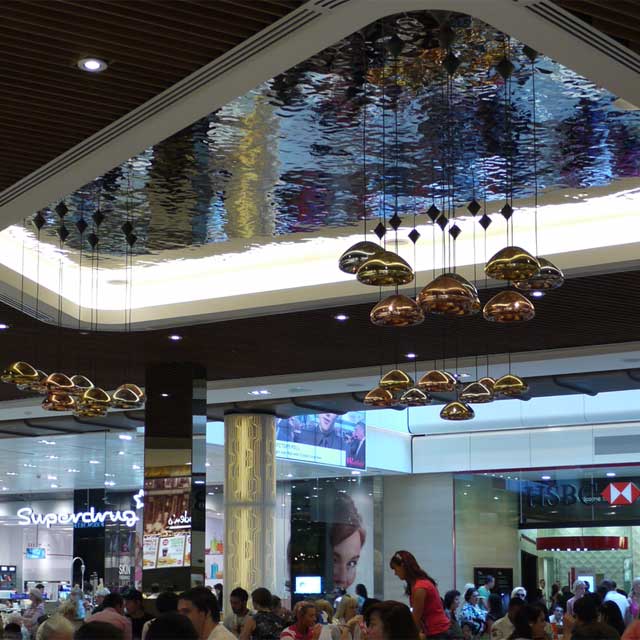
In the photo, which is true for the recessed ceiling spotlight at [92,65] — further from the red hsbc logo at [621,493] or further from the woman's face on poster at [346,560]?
the woman's face on poster at [346,560]

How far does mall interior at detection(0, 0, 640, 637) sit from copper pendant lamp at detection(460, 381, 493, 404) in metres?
0.03

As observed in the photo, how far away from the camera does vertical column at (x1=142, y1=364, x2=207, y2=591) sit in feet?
47.6

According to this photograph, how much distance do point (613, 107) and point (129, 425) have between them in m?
12.9

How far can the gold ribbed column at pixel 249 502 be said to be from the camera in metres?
17.4

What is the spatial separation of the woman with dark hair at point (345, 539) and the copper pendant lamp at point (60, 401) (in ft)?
53.2

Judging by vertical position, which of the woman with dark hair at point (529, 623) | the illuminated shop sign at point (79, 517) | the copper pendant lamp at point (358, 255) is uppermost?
the copper pendant lamp at point (358, 255)

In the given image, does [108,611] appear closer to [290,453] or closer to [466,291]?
[466,291]

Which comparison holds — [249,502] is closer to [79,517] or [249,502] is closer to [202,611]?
[79,517]

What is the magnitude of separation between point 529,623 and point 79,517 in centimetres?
1908

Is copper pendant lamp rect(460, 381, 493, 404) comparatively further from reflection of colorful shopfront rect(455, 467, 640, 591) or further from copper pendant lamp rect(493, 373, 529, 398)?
reflection of colorful shopfront rect(455, 467, 640, 591)

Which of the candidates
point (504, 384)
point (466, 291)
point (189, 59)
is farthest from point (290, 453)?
point (189, 59)

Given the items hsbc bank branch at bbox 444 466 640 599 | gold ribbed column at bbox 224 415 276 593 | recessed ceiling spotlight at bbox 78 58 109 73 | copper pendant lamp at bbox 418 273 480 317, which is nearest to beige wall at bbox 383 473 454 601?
hsbc bank branch at bbox 444 466 640 599

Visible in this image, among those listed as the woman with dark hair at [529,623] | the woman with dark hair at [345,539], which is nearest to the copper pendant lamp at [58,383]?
the woman with dark hair at [529,623]

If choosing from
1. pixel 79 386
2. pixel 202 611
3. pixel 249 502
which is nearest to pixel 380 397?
pixel 79 386
